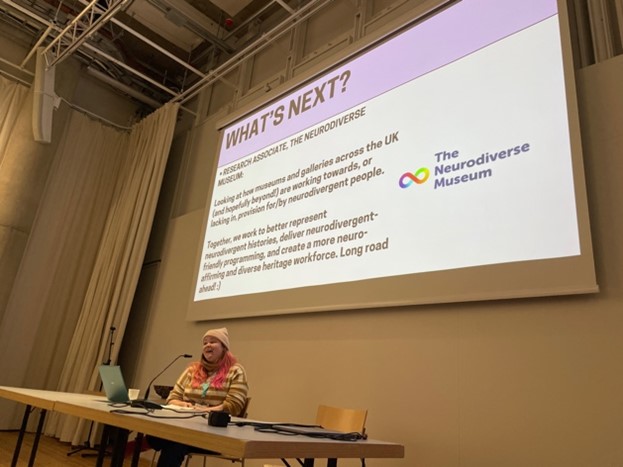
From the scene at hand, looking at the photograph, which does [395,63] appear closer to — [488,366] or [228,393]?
[488,366]

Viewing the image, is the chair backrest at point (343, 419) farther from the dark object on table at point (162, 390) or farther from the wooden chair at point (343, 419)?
the dark object on table at point (162, 390)

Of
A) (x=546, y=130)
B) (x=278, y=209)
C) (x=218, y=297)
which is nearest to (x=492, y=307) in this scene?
(x=546, y=130)

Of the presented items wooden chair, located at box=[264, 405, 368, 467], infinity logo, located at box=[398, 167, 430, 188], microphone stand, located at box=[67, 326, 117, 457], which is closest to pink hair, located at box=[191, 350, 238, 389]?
wooden chair, located at box=[264, 405, 368, 467]

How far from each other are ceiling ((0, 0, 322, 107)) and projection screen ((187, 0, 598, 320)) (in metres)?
Result: 1.82

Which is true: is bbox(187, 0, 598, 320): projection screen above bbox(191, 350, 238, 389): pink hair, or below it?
above

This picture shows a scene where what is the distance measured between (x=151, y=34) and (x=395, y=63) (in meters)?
3.91


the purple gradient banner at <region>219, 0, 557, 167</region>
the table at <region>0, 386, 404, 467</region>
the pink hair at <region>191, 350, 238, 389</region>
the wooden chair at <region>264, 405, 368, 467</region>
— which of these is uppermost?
the purple gradient banner at <region>219, 0, 557, 167</region>

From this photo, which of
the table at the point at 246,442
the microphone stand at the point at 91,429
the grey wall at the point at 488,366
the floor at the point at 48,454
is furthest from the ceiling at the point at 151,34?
the table at the point at 246,442

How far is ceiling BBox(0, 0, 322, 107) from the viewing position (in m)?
4.96

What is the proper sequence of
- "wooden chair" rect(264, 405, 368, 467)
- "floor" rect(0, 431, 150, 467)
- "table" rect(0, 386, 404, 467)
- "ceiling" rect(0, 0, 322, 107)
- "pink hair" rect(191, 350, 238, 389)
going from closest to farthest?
"table" rect(0, 386, 404, 467)
"wooden chair" rect(264, 405, 368, 467)
"pink hair" rect(191, 350, 238, 389)
"floor" rect(0, 431, 150, 467)
"ceiling" rect(0, 0, 322, 107)

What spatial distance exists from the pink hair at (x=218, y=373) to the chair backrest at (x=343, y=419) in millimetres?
528

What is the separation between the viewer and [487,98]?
2.43 meters

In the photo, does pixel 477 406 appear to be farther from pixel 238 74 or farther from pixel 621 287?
pixel 238 74

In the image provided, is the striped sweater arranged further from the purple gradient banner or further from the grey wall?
the purple gradient banner
